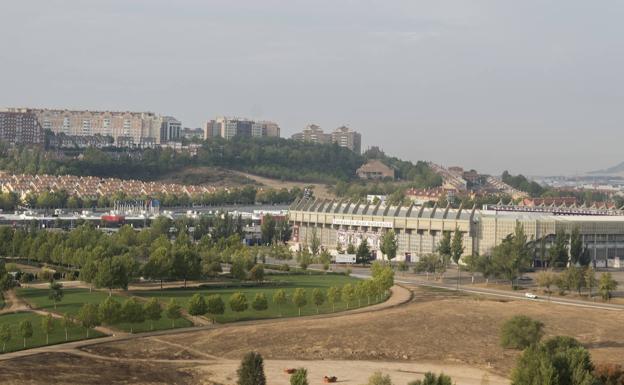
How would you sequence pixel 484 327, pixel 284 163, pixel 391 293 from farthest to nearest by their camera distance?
pixel 284 163
pixel 391 293
pixel 484 327

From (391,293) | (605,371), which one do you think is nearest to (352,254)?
(391,293)

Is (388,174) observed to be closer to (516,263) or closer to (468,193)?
(468,193)

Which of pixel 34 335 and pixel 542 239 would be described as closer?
pixel 34 335

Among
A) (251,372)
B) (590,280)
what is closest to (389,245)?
(590,280)

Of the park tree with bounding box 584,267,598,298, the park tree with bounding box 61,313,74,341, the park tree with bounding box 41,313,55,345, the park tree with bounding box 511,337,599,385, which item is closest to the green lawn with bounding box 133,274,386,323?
the park tree with bounding box 61,313,74,341

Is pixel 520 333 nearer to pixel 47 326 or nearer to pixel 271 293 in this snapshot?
pixel 271 293

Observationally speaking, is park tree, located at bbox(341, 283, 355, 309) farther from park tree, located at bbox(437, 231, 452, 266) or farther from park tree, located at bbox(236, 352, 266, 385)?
park tree, located at bbox(236, 352, 266, 385)
